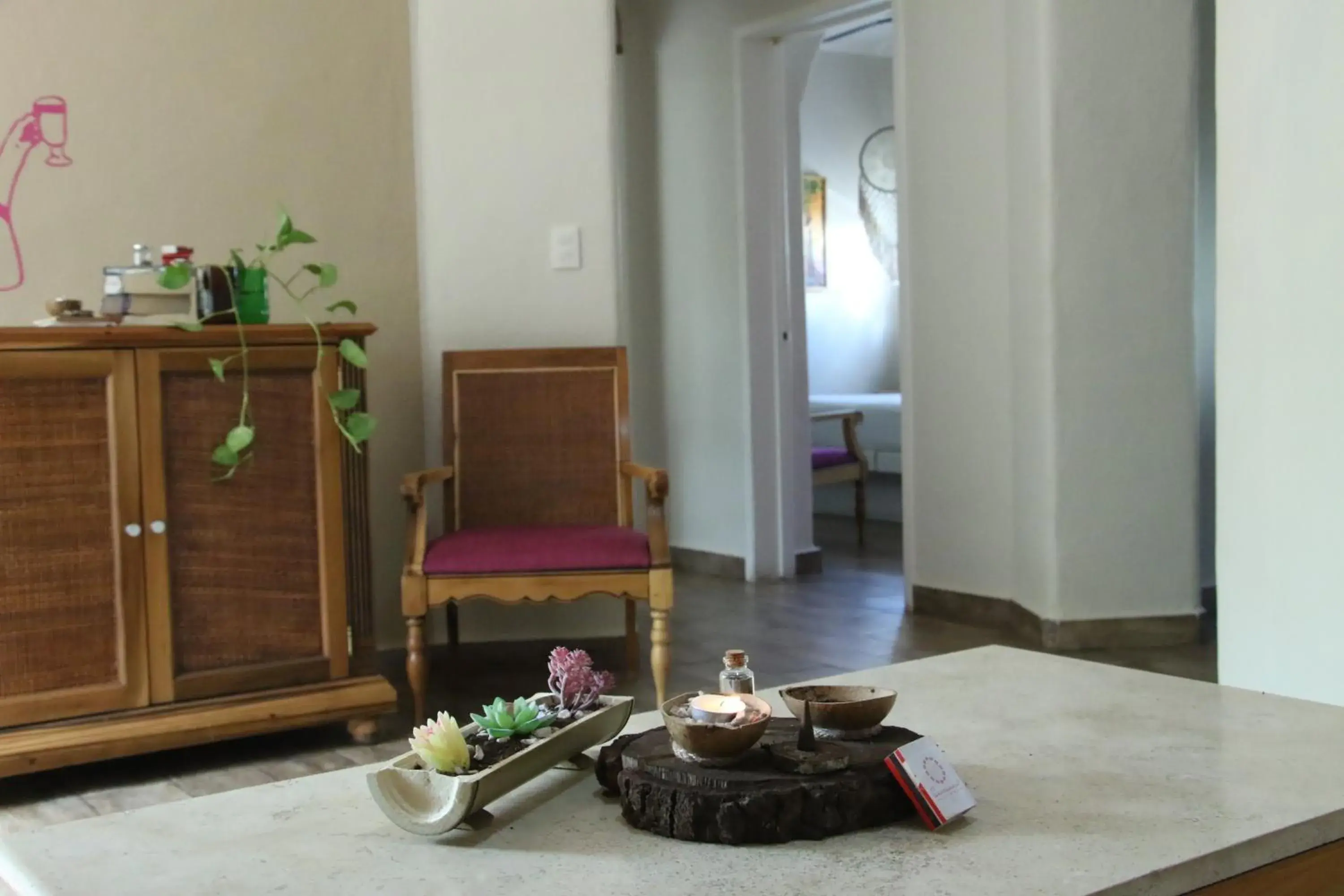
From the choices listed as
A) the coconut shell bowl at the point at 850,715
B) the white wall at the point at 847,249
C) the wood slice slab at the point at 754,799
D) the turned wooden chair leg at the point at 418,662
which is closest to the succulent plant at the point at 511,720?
the wood slice slab at the point at 754,799

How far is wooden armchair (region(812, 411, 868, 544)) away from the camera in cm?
573

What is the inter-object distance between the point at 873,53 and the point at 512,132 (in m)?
4.62

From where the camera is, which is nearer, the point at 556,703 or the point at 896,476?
the point at 556,703

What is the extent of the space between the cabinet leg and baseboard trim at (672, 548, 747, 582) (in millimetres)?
2140

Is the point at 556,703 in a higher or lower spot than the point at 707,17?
lower

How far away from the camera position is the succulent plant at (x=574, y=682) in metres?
1.50

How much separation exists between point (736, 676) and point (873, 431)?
5424 mm

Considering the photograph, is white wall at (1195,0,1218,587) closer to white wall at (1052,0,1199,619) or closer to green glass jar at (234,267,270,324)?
white wall at (1052,0,1199,619)

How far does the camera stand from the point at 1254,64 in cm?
238

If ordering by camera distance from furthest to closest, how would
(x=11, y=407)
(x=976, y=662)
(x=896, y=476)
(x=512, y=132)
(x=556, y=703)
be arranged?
(x=896, y=476) < (x=512, y=132) < (x=11, y=407) < (x=976, y=662) < (x=556, y=703)

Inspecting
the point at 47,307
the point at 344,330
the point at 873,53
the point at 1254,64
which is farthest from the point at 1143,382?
the point at 873,53

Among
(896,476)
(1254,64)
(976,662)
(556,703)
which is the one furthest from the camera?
(896,476)

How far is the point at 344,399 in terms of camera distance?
Result: 2941mm

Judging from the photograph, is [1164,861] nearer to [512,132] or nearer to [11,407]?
[11,407]
